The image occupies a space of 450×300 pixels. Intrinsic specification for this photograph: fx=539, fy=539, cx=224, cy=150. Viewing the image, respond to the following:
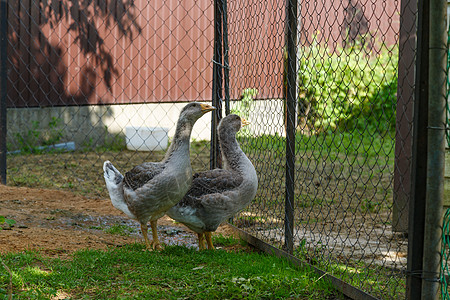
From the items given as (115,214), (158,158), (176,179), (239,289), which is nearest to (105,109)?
(158,158)

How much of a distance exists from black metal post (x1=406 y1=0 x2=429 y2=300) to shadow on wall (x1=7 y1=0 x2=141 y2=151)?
8.18 metres

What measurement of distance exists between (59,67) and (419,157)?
9223 millimetres

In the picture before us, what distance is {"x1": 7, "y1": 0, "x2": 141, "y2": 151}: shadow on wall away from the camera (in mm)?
10328

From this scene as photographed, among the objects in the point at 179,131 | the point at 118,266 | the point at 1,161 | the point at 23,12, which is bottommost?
the point at 118,266

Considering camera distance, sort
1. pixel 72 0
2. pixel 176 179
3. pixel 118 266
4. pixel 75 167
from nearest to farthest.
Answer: pixel 118 266, pixel 176 179, pixel 75 167, pixel 72 0

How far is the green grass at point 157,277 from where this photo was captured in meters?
3.63

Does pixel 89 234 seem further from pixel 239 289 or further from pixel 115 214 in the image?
pixel 239 289

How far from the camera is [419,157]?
8.89 feet

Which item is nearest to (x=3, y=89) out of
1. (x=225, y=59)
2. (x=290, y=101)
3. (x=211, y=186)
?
(x=225, y=59)

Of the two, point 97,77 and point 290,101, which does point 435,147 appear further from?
point 97,77

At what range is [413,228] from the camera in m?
2.74

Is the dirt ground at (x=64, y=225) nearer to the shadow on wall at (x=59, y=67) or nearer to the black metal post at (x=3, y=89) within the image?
the black metal post at (x=3, y=89)

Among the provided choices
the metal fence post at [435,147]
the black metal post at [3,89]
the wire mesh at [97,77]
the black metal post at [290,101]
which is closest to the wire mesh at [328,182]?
the black metal post at [290,101]

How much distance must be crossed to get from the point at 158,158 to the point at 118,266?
18.4 ft
